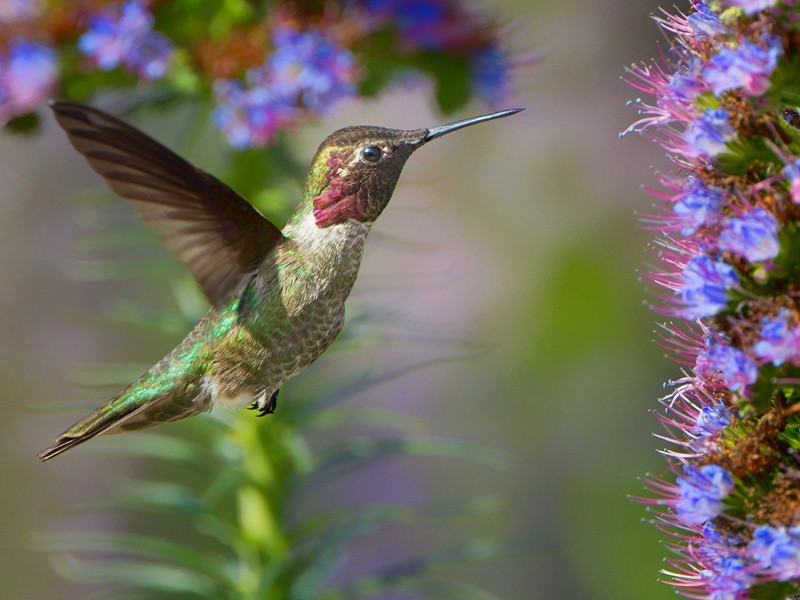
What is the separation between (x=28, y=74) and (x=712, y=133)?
1.82m

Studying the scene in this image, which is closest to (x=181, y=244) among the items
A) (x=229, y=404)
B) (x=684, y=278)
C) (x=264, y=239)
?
(x=264, y=239)

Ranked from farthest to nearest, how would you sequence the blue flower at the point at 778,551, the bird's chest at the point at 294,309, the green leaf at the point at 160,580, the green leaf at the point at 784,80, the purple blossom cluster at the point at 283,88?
the green leaf at the point at 160,580 → the purple blossom cluster at the point at 283,88 → the bird's chest at the point at 294,309 → the green leaf at the point at 784,80 → the blue flower at the point at 778,551

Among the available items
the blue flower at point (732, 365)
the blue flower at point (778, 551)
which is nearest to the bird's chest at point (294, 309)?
the blue flower at point (732, 365)

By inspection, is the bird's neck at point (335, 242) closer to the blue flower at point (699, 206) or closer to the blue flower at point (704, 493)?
the blue flower at point (699, 206)

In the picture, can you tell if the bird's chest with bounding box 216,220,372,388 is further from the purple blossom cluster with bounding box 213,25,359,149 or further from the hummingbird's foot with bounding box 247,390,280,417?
the purple blossom cluster with bounding box 213,25,359,149

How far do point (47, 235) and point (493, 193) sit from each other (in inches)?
77.3

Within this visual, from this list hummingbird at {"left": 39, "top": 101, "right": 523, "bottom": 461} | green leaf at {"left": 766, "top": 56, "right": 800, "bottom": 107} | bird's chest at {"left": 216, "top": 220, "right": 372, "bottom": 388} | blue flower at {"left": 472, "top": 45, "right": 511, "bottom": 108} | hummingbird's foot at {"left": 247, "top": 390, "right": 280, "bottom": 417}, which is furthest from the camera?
blue flower at {"left": 472, "top": 45, "right": 511, "bottom": 108}

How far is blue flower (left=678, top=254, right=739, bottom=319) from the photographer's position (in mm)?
1578

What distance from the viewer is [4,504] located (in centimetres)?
501

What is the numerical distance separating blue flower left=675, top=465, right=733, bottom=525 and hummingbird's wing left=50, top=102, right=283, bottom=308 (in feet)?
2.74

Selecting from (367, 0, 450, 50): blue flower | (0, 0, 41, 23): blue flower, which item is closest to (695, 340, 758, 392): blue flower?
(367, 0, 450, 50): blue flower

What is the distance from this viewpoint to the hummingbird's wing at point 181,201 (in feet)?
5.85

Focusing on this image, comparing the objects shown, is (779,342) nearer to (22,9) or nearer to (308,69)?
(308,69)

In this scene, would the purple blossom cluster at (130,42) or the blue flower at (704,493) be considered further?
the purple blossom cluster at (130,42)
